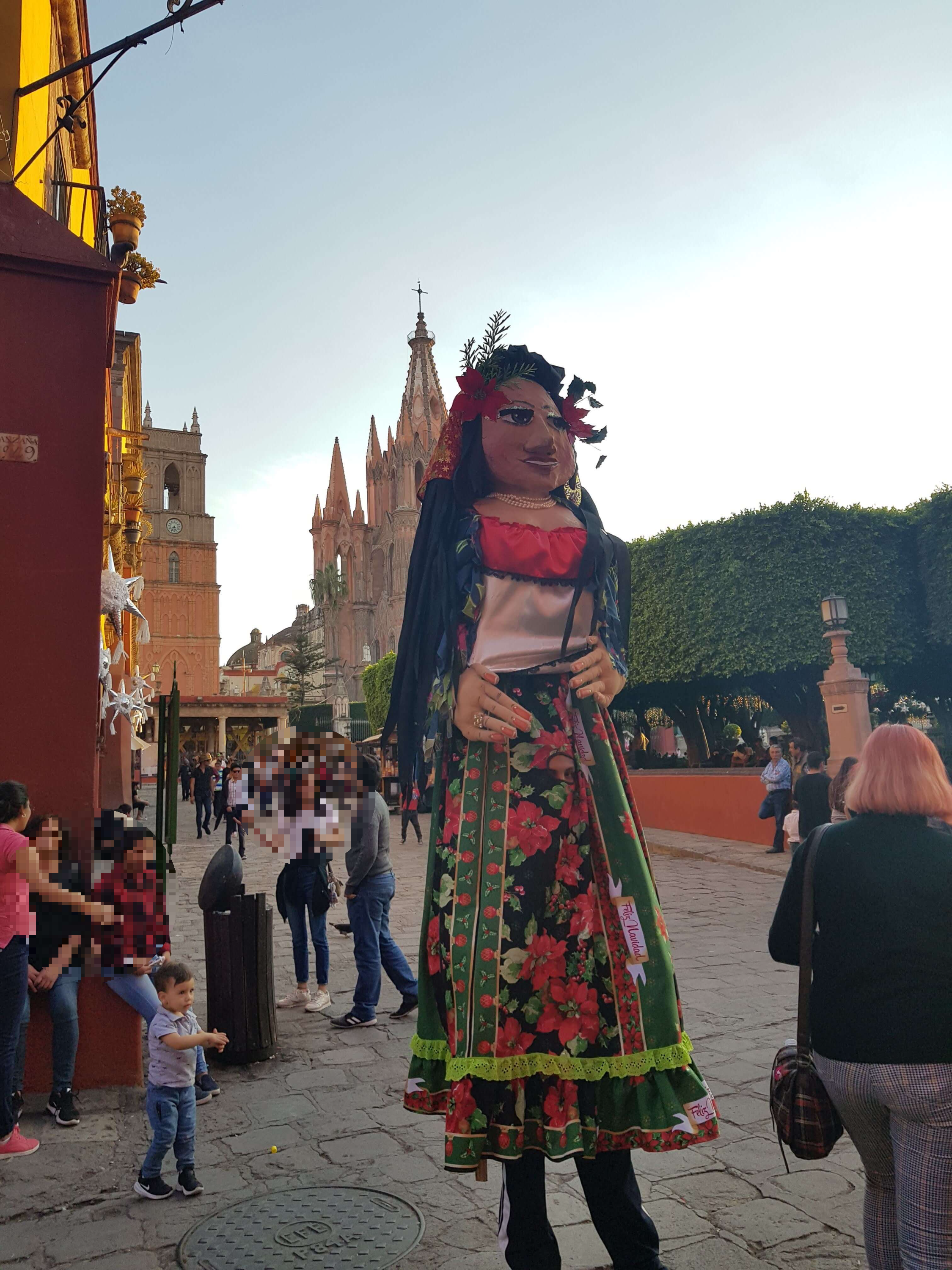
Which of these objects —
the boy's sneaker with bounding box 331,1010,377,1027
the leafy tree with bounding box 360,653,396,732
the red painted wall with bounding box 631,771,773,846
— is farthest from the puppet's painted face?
the leafy tree with bounding box 360,653,396,732

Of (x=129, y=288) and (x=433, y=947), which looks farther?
(x=129, y=288)

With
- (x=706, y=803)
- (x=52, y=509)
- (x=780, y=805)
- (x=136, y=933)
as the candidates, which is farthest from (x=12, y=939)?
(x=706, y=803)

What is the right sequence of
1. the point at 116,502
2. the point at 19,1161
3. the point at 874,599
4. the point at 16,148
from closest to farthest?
A: the point at 19,1161 < the point at 16,148 < the point at 116,502 < the point at 874,599

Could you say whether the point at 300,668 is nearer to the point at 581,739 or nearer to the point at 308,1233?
the point at 308,1233

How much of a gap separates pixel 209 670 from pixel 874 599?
2004 inches

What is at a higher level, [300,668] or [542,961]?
[300,668]

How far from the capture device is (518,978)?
2275mm

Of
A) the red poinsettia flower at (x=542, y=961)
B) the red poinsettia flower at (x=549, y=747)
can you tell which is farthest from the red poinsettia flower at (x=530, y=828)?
the red poinsettia flower at (x=542, y=961)

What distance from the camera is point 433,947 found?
8.02 feet

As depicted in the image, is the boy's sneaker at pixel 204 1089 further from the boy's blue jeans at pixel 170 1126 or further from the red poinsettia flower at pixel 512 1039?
the red poinsettia flower at pixel 512 1039

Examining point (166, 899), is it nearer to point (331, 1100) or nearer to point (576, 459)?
point (331, 1100)

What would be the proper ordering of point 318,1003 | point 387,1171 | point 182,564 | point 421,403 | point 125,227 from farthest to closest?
1. point 421,403
2. point 182,564
3. point 125,227
4. point 318,1003
5. point 387,1171

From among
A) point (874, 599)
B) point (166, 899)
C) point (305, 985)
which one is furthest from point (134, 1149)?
point (874, 599)

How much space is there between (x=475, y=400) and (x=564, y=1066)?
6.15 feet
